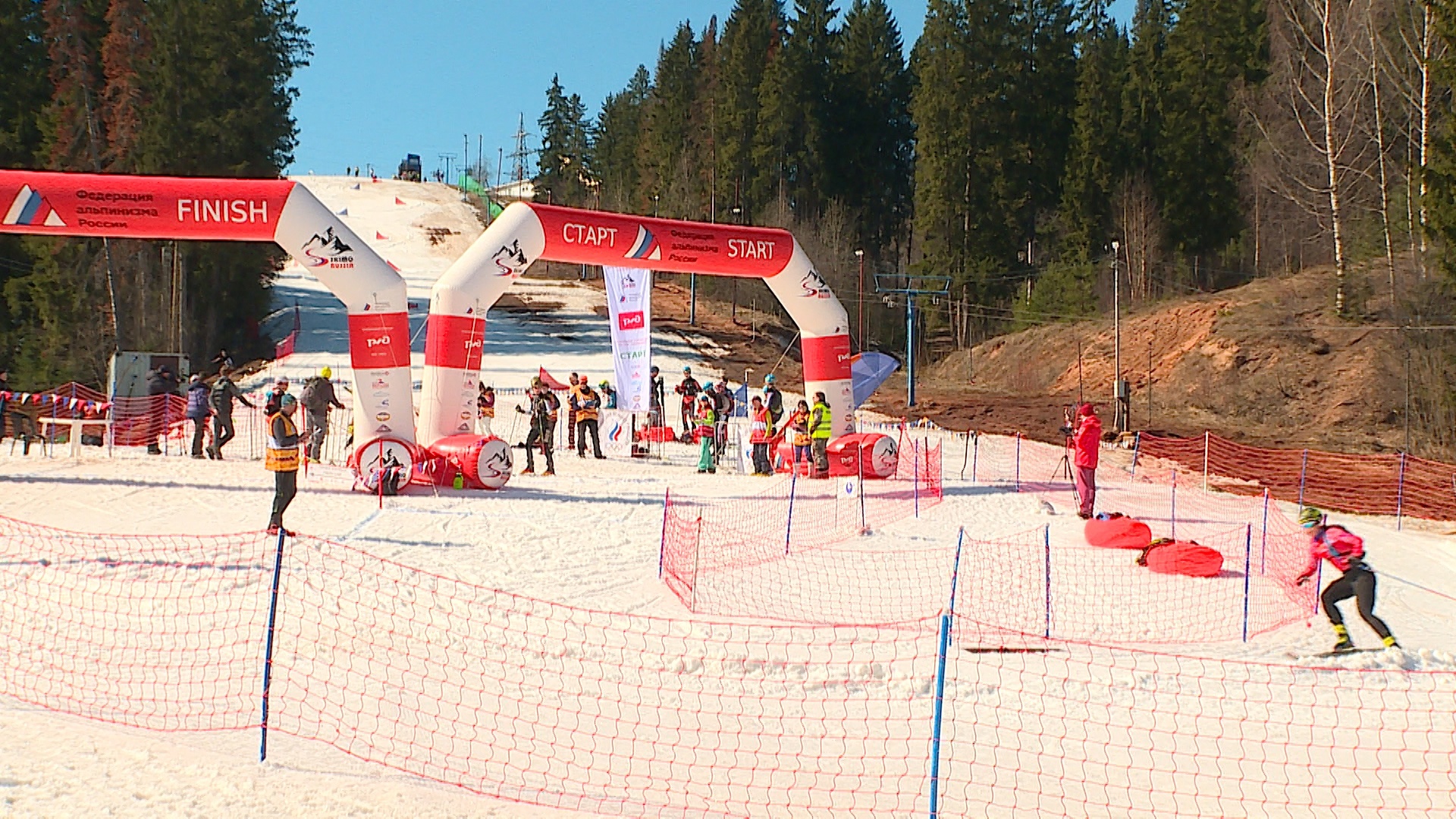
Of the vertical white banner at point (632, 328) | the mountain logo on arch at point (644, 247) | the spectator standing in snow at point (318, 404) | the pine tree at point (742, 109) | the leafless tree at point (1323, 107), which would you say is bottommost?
the spectator standing in snow at point (318, 404)

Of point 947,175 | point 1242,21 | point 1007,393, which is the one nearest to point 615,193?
point 947,175

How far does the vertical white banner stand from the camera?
19.7 metres

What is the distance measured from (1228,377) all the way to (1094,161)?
2138 cm

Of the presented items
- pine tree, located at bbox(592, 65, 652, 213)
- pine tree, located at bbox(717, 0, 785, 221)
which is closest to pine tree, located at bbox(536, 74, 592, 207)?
pine tree, located at bbox(592, 65, 652, 213)

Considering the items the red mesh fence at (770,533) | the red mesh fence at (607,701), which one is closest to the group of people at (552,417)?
the red mesh fence at (770,533)

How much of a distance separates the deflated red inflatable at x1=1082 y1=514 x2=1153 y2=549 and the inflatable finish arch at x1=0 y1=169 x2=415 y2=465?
875cm

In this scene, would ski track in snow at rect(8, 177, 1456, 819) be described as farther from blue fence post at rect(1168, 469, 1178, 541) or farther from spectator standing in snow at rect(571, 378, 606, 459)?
blue fence post at rect(1168, 469, 1178, 541)

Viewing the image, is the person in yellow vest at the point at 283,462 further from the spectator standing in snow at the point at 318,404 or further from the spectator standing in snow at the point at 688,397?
the spectator standing in snow at the point at 688,397

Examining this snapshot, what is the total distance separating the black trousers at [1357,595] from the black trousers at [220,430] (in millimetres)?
15200

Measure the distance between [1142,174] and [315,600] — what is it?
155ft

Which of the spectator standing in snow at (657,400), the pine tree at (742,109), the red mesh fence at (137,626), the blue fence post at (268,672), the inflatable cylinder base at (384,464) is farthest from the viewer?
the pine tree at (742,109)

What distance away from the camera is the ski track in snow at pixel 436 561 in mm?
5629

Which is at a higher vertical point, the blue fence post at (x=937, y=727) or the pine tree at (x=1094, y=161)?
the pine tree at (x=1094, y=161)

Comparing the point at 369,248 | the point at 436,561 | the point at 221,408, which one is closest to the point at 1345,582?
the point at 436,561
